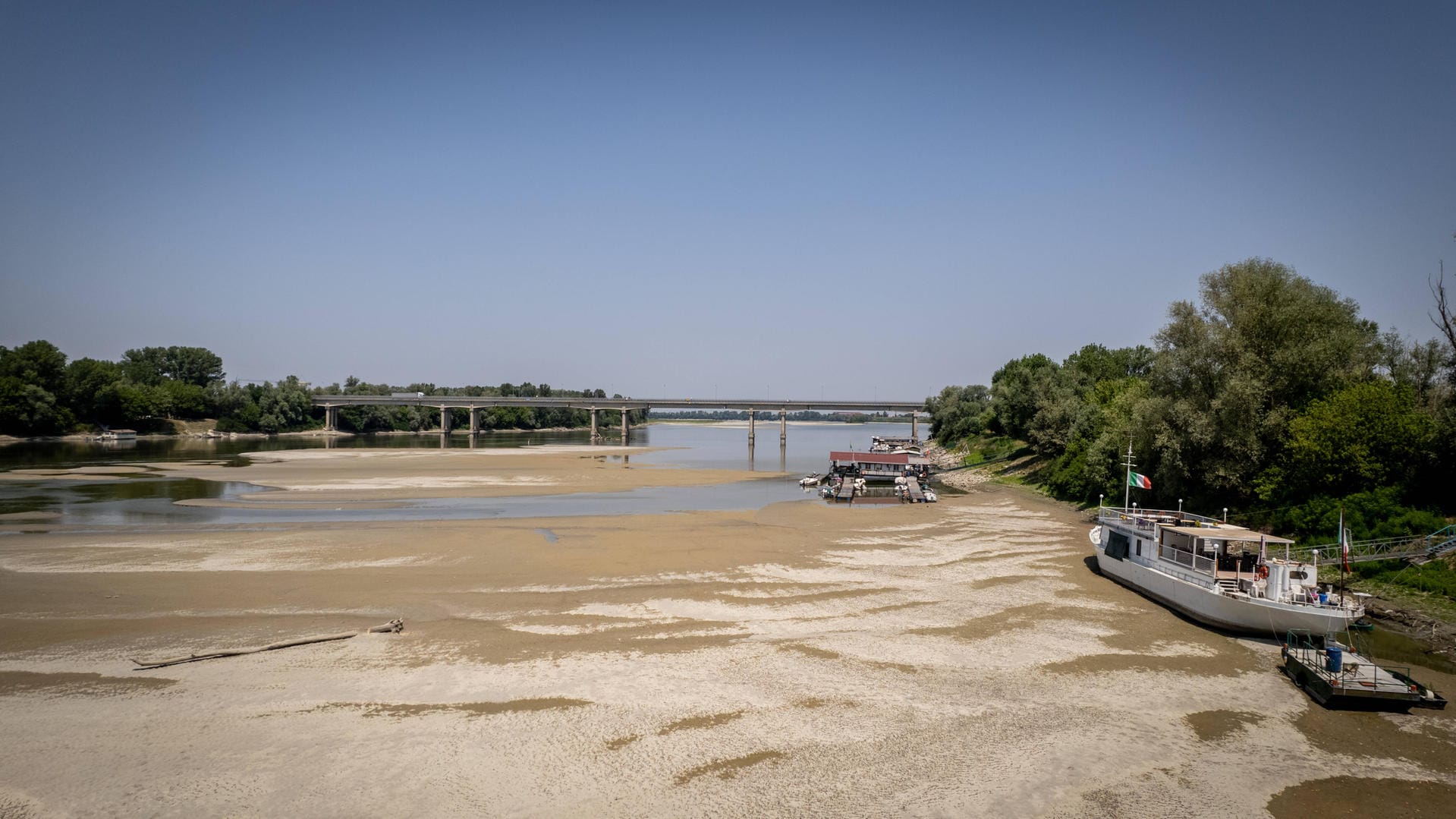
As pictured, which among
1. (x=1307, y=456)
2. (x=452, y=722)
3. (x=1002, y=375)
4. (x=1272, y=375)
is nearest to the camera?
(x=452, y=722)

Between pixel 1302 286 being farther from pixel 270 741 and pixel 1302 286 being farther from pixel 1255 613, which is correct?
pixel 270 741

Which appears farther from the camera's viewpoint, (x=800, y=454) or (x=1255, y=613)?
(x=800, y=454)

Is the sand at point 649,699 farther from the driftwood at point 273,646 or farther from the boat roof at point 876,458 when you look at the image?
the boat roof at point 876,458

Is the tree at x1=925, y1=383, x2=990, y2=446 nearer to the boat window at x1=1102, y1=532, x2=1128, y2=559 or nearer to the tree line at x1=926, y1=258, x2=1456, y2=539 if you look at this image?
the tree line at x1=926, y1=258, x2=1456, y2=539

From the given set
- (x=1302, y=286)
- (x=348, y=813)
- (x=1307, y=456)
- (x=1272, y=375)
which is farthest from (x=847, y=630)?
(x=1302, y=286)

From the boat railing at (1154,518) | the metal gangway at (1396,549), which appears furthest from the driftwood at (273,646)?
the metal gangway at (1396,549)

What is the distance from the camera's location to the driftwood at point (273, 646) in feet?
61.5

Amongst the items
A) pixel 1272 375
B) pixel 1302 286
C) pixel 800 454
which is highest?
pixel 1302 286

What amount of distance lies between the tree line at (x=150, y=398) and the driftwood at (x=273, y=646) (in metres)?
125

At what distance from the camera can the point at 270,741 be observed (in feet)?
48.6

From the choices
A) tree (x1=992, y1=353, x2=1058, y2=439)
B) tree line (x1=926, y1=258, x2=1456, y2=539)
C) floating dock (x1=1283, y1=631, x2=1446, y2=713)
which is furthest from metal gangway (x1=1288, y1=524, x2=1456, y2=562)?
tree (x1=992, y1=353, x2=1058, y2=439)

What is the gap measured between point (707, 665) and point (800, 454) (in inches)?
4422

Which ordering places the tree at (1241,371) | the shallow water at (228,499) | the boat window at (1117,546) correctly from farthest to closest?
the shallow water at (228,499)
the tree at (1241,371)
the boat window at (1117,546)

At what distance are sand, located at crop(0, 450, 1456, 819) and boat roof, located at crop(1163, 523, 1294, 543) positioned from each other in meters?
3.16
